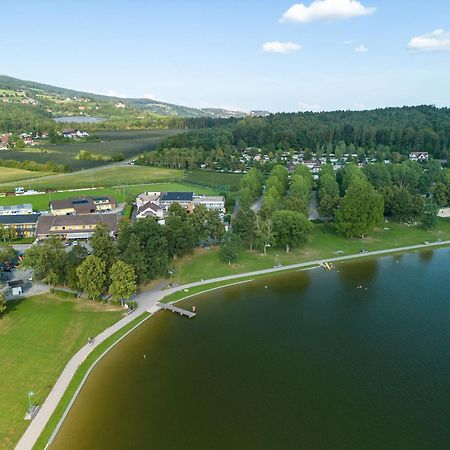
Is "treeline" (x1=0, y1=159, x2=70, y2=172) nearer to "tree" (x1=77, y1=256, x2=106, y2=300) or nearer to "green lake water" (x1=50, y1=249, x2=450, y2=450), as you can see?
"tree" (x1=77, y1=256, x2=106, y2=300)

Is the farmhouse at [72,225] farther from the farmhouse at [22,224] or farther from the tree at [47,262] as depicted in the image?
the tree at [47,262]

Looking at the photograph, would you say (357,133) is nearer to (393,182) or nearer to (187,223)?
(393,182)

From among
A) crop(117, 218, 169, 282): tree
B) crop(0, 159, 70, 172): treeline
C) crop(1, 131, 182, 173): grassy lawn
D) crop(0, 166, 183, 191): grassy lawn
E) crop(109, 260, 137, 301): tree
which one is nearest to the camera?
crop(109, 260, 137, 301): tree

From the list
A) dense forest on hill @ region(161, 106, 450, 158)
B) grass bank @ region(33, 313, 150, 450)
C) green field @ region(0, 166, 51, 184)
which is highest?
dense forest on hill @ region(161, 106, 450, 158)

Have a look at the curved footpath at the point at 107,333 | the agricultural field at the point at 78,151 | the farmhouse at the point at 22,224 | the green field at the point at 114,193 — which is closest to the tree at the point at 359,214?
the curved footpath at the point at 107,333

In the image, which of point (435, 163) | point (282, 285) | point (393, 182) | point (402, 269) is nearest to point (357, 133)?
point (435, 163)

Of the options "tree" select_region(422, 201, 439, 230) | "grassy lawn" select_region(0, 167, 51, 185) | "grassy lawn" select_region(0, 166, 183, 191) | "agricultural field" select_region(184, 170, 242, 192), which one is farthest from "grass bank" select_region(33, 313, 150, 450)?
"grassy lawn" select_region(0, 167, 51, 185)

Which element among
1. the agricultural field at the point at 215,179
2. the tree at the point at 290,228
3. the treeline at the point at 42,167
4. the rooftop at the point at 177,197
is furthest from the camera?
the treeline at the point at 42,167
